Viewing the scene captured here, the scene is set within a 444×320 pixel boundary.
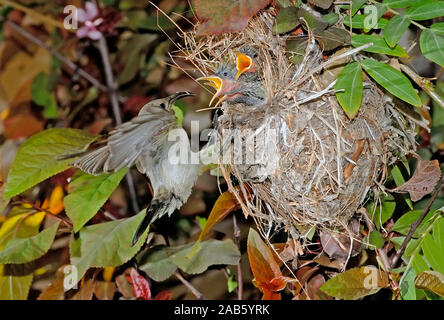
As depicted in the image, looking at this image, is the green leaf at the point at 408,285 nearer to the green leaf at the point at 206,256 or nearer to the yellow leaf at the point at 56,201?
the green leaf at the point at 206,256

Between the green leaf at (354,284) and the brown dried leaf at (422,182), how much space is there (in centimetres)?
22

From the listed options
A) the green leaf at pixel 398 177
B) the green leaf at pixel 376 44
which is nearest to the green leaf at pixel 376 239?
the green leaf at pixel 398 177

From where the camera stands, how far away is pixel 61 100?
2588 mm

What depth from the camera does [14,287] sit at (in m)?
1.93

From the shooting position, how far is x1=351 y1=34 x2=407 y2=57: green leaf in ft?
4.73

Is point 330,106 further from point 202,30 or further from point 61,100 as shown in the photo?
point 61,100

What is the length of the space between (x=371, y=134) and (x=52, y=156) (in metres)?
0.84

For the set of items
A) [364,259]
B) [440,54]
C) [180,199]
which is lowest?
[364,259]

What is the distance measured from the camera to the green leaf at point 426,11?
1.42m

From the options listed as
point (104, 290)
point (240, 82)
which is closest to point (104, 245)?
point (104, 290)

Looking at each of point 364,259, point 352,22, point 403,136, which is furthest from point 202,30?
point 364,259

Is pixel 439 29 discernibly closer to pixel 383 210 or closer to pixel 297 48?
pixel 297 48

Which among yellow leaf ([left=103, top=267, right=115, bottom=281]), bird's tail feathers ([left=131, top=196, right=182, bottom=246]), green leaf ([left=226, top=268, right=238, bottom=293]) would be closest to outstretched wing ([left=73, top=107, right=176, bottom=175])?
bird's tail feathers ([left=131, top=196, right=182, bottom=246])

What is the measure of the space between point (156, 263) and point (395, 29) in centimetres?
94
